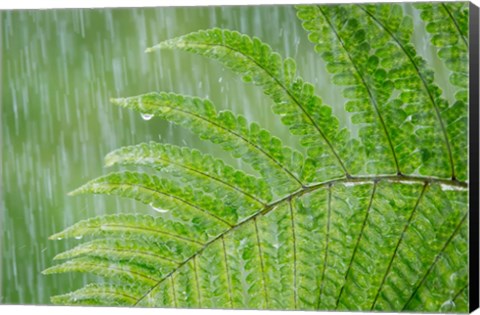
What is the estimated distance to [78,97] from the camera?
632 centimetres

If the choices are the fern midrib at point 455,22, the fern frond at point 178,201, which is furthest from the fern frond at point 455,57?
the fern frond at point 178,201

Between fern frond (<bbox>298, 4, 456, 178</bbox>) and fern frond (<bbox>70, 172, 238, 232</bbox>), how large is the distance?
2.65 ft

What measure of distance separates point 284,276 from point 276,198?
0.39m

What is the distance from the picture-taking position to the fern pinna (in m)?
5.84

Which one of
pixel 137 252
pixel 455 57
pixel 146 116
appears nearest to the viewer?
pixel 455 57

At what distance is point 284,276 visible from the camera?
6074 millimetres

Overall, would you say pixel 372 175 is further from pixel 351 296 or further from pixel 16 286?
pixel 16 286

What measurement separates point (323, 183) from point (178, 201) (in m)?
0.72

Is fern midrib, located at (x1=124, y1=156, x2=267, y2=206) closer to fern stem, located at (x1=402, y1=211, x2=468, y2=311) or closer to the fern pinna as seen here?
the fern pinna

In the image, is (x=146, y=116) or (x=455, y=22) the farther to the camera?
(x=146, y=116)

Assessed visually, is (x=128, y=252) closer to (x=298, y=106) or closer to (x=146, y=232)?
(x=146, y=232)

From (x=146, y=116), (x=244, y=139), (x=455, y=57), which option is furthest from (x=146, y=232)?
(x=455, y=57)

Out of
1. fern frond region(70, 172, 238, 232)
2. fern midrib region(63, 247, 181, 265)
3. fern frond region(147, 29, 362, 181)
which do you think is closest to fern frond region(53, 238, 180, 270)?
fern midrib region(63, 247, 181, 265)

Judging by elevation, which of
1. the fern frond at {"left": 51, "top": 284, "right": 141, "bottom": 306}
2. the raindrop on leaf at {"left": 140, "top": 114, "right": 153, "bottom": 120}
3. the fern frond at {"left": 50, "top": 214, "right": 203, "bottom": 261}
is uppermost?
the raindrop on leaf at {"left": 140, "top": 114, "right": 153, "bottom": 120}
